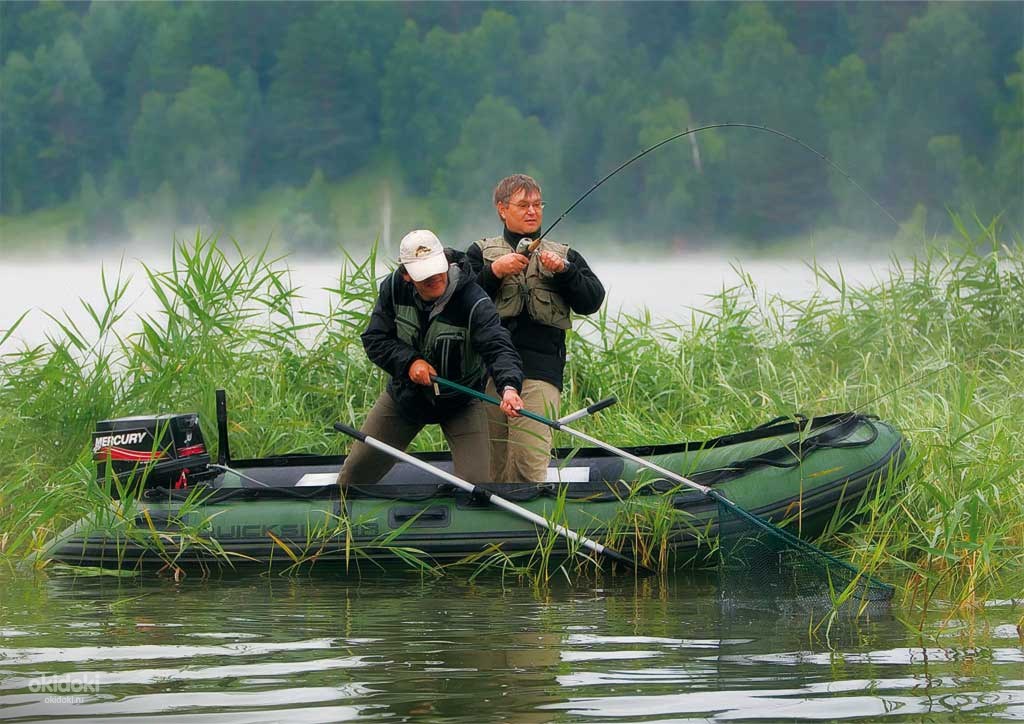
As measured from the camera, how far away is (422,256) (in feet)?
15.3

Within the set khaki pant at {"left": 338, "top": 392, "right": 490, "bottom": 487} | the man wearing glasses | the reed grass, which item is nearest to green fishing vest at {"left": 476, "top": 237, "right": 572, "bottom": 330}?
the man wearing glasses

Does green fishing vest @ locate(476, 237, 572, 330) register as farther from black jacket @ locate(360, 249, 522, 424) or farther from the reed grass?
the reed grass

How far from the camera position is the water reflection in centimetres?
300

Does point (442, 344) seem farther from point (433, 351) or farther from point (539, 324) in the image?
point (539, 324)

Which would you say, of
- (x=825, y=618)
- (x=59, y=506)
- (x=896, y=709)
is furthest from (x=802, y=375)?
Result: (x=896, y=709)

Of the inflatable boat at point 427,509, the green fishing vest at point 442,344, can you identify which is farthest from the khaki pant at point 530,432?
the green fishing vest at point 442,344

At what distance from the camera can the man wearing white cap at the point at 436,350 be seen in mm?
4680

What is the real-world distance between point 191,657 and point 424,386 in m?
1.54

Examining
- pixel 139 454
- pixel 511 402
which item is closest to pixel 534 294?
pixel 511 402

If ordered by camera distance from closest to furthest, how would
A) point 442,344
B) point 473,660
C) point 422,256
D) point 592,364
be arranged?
1. point 473,660
2. point 422,256
3. point 442,344
4. point 592,364

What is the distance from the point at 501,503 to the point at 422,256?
0.88 meters

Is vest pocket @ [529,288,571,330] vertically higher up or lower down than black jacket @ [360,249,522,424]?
higher up

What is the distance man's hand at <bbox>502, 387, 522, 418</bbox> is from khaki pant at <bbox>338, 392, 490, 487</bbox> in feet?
1.21

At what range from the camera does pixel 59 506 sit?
5535 millimetres
